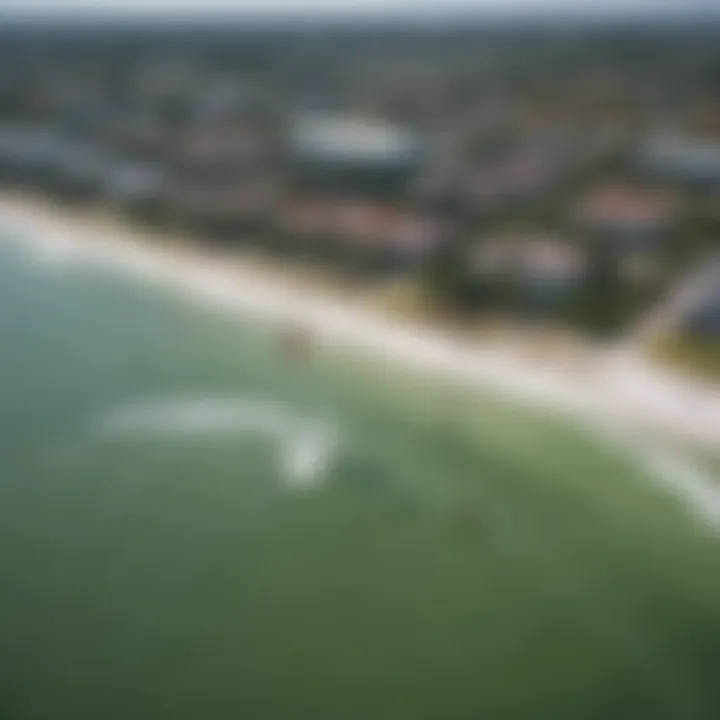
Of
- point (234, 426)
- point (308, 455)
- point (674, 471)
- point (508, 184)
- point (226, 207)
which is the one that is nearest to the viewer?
point (674, 471)

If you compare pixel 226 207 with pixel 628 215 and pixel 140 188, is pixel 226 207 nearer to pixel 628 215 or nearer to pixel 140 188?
pixel 140 188

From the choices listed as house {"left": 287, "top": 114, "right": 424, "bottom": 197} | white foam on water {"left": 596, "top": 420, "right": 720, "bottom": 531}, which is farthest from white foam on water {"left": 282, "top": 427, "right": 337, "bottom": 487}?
house {"left": 287, "top": 114, "right": 424, "bottom": 197}

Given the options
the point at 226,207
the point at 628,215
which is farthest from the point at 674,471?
the point at 226,207

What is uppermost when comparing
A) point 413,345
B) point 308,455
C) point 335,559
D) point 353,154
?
point 353,154

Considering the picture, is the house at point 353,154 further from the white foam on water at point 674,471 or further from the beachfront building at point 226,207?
the white foam on water at point 674,471

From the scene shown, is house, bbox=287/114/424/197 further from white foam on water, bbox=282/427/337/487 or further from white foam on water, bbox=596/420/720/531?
white foam on water, bbox=596/420/720/531

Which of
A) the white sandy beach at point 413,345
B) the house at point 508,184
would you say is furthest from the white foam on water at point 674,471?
the house at point 508,184
